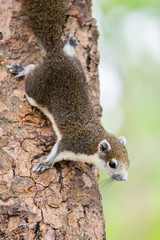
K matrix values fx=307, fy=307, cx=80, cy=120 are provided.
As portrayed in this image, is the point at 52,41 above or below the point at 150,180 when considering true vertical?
above

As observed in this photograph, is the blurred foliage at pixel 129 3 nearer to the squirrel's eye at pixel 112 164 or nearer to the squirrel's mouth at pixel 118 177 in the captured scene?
the squirrel's eye at pixel 112 164

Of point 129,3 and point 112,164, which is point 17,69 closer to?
point 112,164

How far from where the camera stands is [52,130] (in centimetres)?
356

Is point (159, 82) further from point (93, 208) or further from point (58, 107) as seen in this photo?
point (93, 208)

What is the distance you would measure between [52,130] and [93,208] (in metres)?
0.99

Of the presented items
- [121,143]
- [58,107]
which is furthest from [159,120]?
[58,107]

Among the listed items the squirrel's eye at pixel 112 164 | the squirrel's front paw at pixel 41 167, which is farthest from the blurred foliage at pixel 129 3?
the squirrel's front paw at pixel 41 167

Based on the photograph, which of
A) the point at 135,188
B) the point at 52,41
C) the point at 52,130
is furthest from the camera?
the point at 135,188

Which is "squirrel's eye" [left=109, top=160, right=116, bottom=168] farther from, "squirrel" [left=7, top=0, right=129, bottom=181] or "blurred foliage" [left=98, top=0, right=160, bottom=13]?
"blurred foliage" [left=98, top=0, right=160, bottom=13]

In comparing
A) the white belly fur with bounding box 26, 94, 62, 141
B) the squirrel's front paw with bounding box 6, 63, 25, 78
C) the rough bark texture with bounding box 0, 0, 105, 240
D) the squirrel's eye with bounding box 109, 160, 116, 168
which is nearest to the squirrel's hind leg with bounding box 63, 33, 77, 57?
the rough bark texture with bounding box 0, 0, 105, 240

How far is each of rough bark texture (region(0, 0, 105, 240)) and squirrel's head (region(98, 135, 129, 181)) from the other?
0.16m

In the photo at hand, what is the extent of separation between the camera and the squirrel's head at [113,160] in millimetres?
3684

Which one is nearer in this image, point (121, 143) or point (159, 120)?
point (121, 143)

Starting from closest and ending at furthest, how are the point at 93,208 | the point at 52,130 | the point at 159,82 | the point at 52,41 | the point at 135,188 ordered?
the point at 93,208 → the point at 52,130 → the point at 52,41 → the point at 135,188 → the point at 159,82
